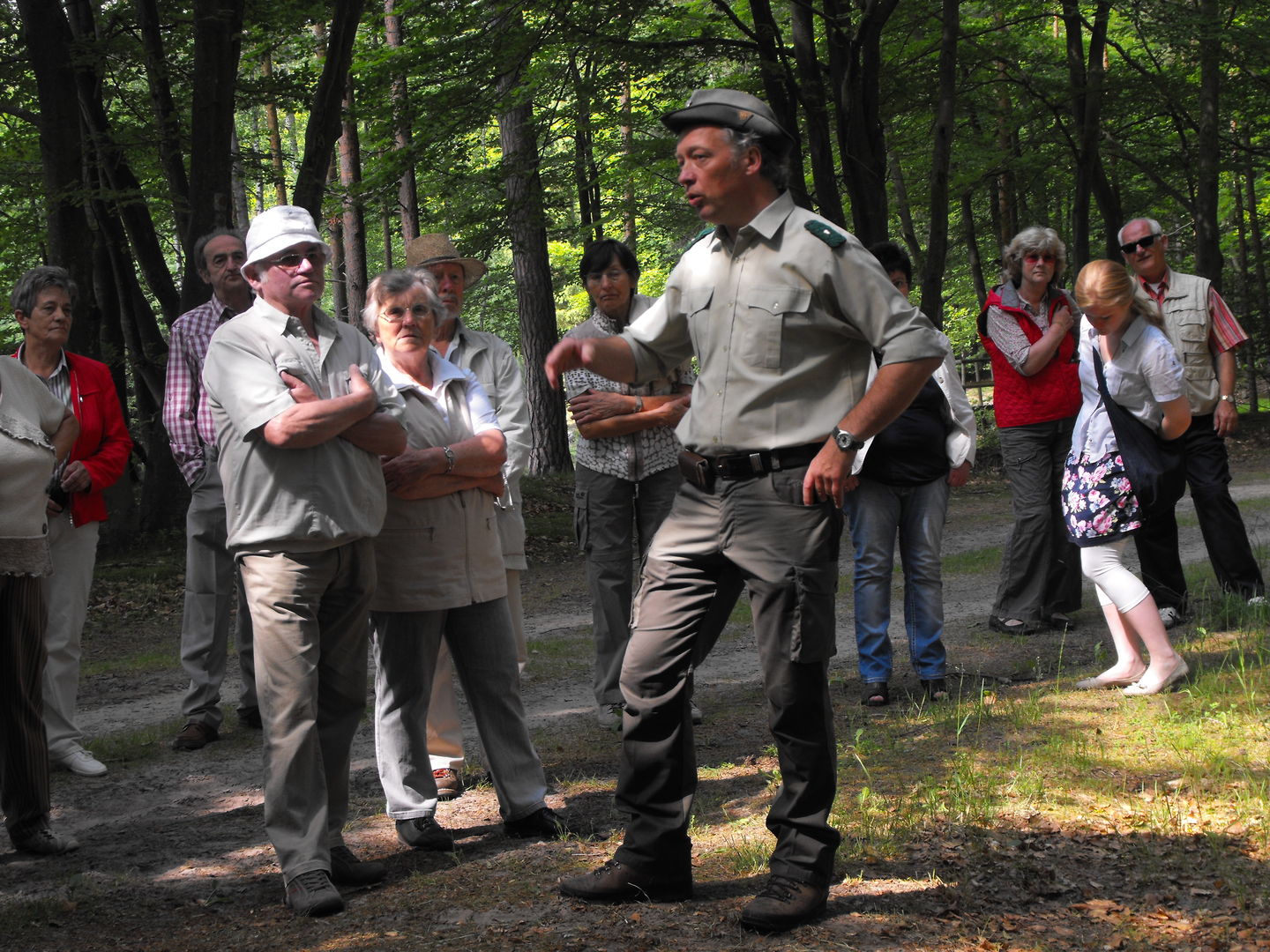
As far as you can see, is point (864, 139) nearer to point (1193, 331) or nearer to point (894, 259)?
point (1193, 331)

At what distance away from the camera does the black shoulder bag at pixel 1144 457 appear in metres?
6.04

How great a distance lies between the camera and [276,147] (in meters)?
23.5

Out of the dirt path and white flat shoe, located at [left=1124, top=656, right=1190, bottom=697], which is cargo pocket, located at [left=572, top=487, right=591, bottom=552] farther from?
white flat shoe, located at [left=1124, top=656, right=1190, bottom=697]

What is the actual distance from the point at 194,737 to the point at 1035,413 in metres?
5.11

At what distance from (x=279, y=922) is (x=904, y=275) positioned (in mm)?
4404

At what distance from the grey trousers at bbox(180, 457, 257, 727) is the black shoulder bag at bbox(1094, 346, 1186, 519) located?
441cm

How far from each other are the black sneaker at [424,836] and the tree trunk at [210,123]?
7.16 m

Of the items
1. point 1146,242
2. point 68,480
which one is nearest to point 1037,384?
point 1146,242

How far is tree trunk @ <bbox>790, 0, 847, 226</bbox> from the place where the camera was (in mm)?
14062

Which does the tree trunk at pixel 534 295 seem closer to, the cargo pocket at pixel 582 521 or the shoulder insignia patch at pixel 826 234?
the cargo pocket at pixel 582 521

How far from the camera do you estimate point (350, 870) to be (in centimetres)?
420

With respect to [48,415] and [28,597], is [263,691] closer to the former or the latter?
[28,597]

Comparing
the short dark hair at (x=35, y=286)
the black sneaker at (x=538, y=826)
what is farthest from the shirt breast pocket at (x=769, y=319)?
the short dark hair at (x=35, y=286)

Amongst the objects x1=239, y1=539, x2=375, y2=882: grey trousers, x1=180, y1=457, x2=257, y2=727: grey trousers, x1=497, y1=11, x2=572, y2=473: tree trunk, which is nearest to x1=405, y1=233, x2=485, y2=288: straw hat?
x1=180, y1=457, x2=257, y2=727: grey trousers
